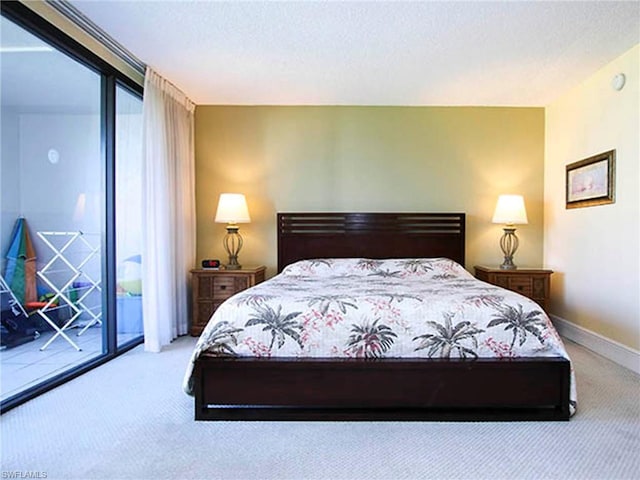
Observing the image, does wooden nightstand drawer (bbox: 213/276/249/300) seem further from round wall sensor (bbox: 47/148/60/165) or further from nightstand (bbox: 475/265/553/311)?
nightstand (bbox: 475/265/553/311)

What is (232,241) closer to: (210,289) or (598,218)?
(210,289)

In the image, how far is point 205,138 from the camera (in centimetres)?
423

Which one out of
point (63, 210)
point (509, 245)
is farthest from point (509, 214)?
point (63, 210)

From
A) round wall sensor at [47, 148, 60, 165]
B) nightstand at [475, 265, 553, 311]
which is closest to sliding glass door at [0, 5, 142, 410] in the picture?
round wall sensor at [47, 148, 60, 165]

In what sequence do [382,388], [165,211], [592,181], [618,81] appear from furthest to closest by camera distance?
[165,211], [592,181], [618,81], [382,388]

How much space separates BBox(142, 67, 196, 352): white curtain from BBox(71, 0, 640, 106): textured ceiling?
282 millimetres

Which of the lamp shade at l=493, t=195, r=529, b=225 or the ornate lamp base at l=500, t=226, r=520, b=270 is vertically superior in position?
the lamp shade at l=493, t=195, r=529, b=225

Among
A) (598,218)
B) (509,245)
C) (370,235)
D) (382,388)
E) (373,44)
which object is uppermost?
(373,44)

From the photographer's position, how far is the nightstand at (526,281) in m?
3.72

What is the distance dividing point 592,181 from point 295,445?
328cm

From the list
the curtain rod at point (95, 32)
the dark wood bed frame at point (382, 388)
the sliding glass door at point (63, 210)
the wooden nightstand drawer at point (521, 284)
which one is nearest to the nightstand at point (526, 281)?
the wooden nightstand drawer at point (521, 284)

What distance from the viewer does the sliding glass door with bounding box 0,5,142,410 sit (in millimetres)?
2473

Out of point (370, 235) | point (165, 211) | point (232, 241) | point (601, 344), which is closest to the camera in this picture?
point (601, 344)

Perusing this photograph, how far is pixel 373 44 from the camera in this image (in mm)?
2781
